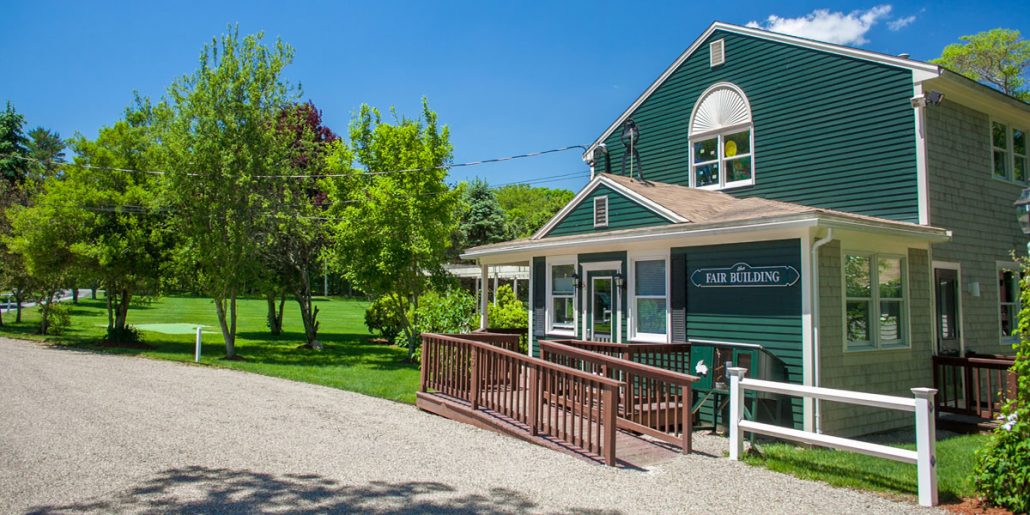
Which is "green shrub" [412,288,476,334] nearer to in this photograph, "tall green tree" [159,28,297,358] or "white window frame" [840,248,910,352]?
"tall green tree" [159,28,297,358]

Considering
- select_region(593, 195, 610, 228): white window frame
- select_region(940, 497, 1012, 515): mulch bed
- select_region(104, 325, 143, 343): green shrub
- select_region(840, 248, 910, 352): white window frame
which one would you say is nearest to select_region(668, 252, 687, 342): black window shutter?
select_region(593, 195, 610, 228): white window frame

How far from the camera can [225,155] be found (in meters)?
17.0

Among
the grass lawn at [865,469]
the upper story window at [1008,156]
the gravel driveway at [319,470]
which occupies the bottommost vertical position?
the grass lawn at [865,469]

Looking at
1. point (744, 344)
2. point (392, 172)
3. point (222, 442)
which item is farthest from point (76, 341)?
point (744, 344)

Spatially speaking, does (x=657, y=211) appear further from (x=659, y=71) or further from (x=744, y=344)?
(x=659, y=71)

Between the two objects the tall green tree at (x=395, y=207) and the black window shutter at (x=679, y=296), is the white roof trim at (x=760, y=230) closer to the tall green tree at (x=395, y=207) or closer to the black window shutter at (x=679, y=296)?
the black window shutter at (x=679, y=296)

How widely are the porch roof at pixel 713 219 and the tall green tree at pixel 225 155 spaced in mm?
7478

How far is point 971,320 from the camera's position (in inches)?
458

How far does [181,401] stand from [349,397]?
2.54 m

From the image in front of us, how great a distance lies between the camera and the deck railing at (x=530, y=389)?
6.98 metres

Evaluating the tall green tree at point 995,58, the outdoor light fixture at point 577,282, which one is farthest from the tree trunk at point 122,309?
the tall green tree at point 995,58

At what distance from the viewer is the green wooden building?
903 cm

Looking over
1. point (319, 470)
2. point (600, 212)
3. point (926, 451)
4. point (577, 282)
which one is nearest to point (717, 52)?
point (600, 212)

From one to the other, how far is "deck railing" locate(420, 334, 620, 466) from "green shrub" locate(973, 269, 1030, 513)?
125 inches
